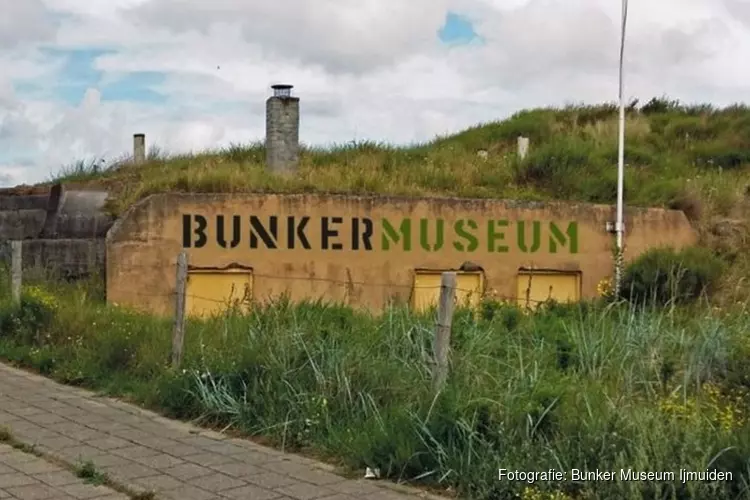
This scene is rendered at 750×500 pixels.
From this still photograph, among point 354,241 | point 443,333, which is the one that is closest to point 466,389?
point 443,333

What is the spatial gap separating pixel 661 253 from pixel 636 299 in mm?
1486

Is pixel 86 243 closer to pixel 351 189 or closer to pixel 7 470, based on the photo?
pixel 351 189

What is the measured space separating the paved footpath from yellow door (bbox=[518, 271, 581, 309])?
11.2 metres

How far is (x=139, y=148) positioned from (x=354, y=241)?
9.32 meters

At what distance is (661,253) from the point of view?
61.5ft

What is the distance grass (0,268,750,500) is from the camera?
232 inches

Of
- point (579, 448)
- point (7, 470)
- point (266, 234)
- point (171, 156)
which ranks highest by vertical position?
point (171, 156)

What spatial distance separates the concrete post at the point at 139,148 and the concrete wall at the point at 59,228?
4223 mm

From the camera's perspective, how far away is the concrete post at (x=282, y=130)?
19.7 metres

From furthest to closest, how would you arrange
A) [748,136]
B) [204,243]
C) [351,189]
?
[748,136] → [351,189] → [204,243]

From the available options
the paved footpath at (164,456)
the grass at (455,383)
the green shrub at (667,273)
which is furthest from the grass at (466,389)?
the green shrub at (667,273)

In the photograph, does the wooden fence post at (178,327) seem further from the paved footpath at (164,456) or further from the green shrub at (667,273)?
the green shrub at (667,273)

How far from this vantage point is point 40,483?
21.4 feet

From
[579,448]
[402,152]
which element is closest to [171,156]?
[402,152]
